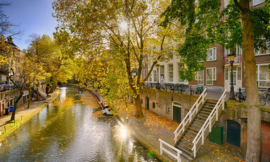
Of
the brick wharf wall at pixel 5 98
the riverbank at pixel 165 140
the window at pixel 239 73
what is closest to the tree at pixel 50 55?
the brick wharf wall at pixel 5 98

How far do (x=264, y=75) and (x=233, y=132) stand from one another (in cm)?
960

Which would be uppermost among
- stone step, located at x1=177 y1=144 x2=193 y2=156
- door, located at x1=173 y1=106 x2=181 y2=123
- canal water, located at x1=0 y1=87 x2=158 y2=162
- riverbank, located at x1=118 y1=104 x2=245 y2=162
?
door, located at x1=173 y1=106 x2=181 y2=123

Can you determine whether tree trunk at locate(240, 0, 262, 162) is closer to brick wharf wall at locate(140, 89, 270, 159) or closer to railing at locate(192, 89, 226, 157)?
brick wharf wall at locate(140, 89, 270, 159)

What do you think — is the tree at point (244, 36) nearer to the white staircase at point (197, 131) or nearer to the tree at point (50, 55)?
the white staircase at point (197, 131)

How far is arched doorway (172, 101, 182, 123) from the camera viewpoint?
17361mm

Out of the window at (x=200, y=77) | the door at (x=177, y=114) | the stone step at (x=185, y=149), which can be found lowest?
the stone step at (x=185, y=149)

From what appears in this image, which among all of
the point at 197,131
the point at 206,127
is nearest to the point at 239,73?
the point at 197,131

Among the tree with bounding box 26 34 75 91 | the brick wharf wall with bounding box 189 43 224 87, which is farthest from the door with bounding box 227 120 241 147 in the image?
the tree with bounding box 26 34 75 91

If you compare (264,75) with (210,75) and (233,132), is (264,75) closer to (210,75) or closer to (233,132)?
(210,75)

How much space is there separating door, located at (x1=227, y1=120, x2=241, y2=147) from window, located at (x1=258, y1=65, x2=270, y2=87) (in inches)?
350

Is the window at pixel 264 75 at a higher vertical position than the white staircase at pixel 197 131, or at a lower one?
higher

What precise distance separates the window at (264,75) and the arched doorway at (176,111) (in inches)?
344

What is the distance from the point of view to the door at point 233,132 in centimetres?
1055

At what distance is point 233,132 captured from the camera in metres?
10.9
